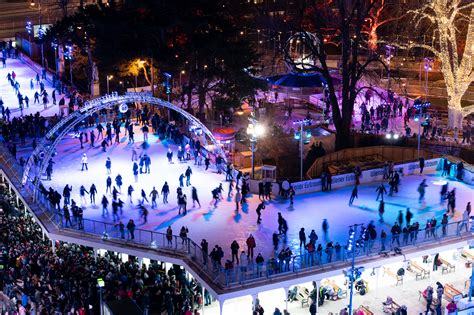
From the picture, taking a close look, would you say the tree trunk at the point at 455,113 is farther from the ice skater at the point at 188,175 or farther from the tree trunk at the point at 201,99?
the ice skater at the point at 188,175

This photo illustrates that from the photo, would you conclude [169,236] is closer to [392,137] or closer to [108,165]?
[108,165]

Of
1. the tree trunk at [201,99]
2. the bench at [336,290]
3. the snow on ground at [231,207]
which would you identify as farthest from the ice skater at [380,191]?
the tree trunk at [201,99]

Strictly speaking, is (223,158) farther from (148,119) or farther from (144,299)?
(144,299)

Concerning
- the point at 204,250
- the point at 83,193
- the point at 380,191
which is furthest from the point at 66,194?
the point at 380,191

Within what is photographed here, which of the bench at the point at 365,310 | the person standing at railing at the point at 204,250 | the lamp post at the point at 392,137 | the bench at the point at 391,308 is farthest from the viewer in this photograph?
the lamp post at the point at 392,137

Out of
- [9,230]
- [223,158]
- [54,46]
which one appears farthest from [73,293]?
[54,46]

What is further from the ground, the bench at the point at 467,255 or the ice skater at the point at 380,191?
the ice skater at the point at 380,191

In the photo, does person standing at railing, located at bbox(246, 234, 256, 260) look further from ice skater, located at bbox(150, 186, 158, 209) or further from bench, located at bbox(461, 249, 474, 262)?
bench, located at bbox(461, 249, 474, 262)
